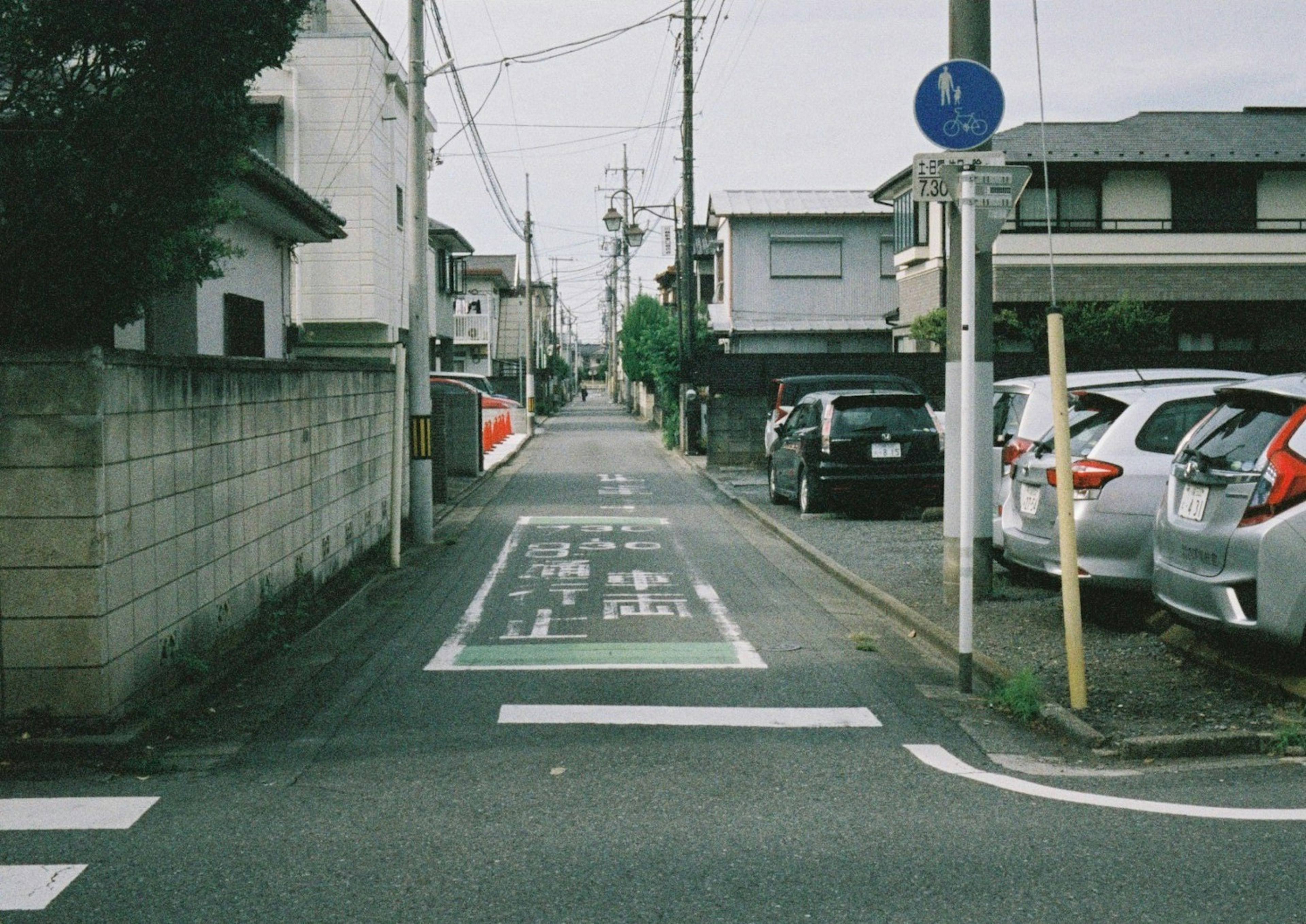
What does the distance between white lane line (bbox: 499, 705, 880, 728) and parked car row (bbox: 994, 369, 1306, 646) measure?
1943 mm

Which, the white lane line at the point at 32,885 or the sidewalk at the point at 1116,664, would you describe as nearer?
the white lane line at the point at 32,885

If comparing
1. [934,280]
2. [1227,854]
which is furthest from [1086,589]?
[934,280]

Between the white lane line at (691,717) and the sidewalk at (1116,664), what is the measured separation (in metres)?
1.07

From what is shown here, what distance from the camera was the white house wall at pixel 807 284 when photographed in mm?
40406

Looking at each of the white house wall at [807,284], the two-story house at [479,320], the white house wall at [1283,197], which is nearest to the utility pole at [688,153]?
the white house wall at [807,284]

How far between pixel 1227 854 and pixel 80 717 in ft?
16.2

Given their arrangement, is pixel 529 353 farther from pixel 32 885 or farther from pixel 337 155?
pixel 32 885

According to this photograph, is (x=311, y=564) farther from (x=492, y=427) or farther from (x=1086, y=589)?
(x=492, y=427)

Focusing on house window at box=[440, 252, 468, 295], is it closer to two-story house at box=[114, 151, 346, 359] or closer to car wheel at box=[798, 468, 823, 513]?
two-story house at box=[114, 151, 346, 359]

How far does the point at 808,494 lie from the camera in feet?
55.7

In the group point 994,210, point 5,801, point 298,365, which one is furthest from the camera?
point 298,365

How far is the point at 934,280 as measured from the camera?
30578 mm

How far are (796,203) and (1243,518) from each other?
118ft

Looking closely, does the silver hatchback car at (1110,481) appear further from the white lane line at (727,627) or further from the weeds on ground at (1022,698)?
the white lane line at (727,627)
